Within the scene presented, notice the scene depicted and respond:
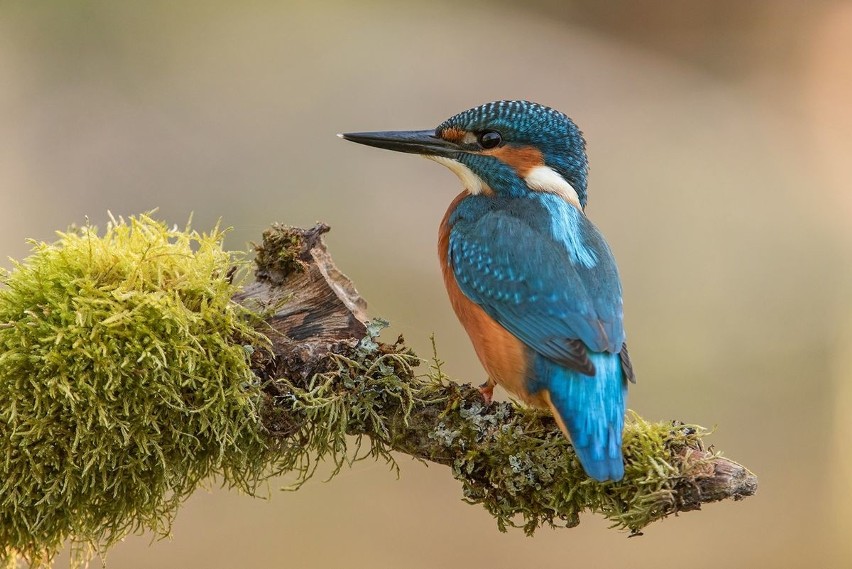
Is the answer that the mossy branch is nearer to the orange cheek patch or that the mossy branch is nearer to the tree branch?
the tree branch

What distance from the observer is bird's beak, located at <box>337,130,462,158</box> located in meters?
2.99

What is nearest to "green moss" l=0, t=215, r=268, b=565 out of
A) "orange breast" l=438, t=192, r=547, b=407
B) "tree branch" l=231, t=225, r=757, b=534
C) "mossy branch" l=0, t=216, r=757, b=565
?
"mossy branch" l=0, t=216, r=757, b=565

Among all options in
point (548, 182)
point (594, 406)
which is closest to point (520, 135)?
point (548, 182)

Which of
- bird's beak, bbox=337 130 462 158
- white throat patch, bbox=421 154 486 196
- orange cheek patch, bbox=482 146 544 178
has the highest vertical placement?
orange cheek patch, bbox=482 146 544 178

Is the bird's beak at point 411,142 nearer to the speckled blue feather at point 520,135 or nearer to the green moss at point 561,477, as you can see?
the speckled blue feather at point 520,135

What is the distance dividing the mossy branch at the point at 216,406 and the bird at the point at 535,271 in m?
0.12

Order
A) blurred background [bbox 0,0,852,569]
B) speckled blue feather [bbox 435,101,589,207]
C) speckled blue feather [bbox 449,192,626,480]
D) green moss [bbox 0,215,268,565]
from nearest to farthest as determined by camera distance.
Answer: green moss [bbox 0,215,268,565]
speckled blue feather [bbox 449,192,626,480]
speckled blue feather [bbox 435,101,589,207]
blurred background [bbox 0,0,852,569]

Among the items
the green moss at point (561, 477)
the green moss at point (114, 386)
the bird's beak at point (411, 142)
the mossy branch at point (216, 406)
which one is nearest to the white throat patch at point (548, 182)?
the bird's beak at point (411, 142)

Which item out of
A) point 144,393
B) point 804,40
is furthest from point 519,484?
point 804,40

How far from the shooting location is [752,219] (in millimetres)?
6375

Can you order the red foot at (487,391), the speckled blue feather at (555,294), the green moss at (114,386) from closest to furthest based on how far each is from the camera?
the green moss at (114,386) → the speckled blue feather at (555,294) → the red foot at (487,391)

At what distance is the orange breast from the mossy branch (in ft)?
0.35

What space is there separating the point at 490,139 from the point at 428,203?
124 inches

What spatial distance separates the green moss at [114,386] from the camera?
2.04 meters
